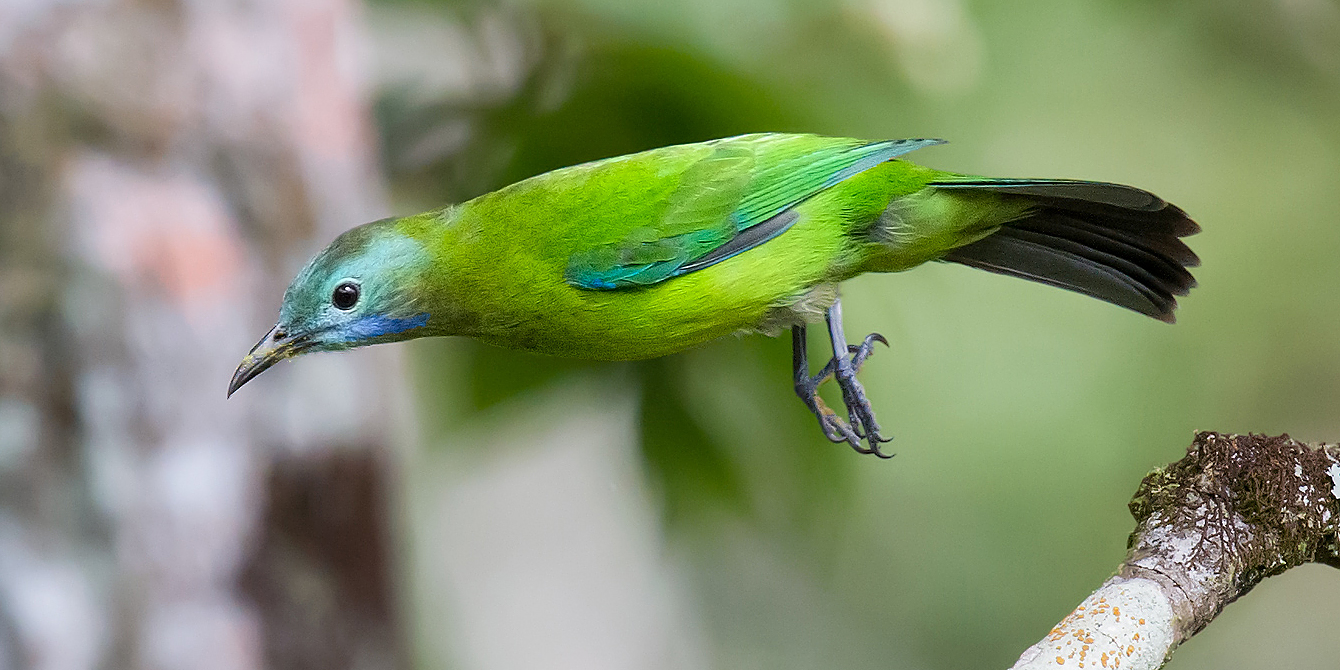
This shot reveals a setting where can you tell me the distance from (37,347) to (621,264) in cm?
167

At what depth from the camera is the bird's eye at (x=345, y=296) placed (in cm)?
216

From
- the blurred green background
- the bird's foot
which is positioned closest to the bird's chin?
the bird's foot

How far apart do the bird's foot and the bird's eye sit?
1018 millimetres

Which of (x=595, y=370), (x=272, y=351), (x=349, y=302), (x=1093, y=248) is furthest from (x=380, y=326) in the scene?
(x=1093, y=248)

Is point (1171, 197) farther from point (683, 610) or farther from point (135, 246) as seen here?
point (135, 246)

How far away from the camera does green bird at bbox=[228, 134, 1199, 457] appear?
221 centimetres

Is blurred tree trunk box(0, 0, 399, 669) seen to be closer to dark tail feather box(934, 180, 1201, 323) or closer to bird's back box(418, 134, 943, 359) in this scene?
bird's back box(418, 134, 943, 359)

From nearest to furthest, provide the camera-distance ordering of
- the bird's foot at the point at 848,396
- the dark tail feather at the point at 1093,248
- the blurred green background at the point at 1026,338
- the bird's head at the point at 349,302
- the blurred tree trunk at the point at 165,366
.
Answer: the bird's head at the point at 349,302 → the dark tail feather at the point at 1093,248 → the bird's foot at the point at 848,396 → the blurred tree trunk at the point at 165,366 → the blurred green background at the point at 1026,338

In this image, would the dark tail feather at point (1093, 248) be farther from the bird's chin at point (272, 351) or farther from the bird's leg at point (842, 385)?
the bird's chin at point (272, 351)

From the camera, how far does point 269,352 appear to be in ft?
7.10

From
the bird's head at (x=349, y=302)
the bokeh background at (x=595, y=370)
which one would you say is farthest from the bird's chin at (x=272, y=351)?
the bokeh background at (x=595, y=370)

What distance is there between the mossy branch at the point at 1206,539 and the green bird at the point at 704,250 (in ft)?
1.58

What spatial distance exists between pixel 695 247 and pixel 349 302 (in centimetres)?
71

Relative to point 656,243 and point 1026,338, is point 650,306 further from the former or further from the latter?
point 1026,338
